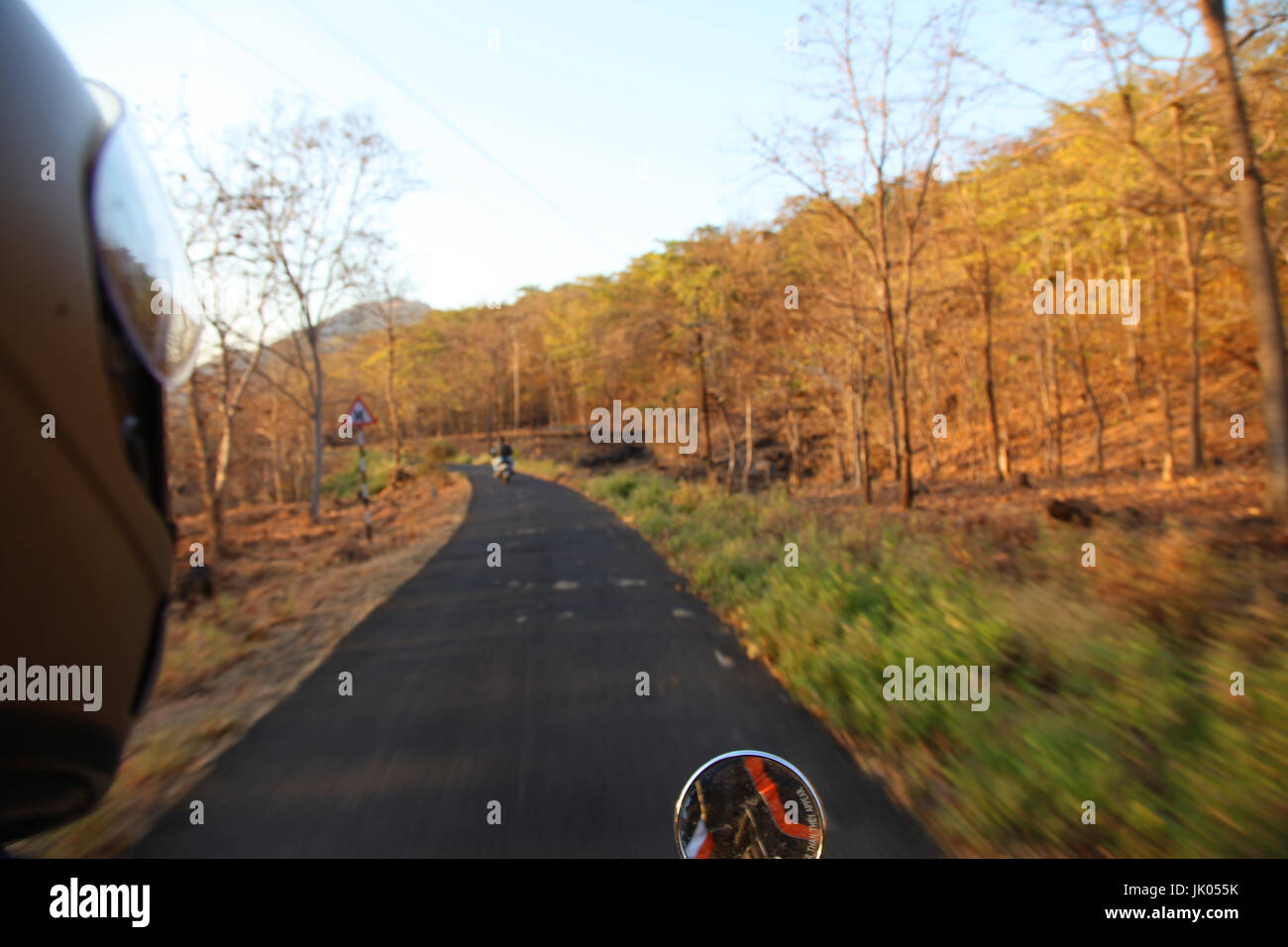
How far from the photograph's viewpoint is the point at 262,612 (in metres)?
7.90

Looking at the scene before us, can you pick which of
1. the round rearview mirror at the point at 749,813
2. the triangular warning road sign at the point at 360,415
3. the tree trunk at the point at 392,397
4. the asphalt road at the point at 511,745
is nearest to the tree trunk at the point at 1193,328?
the asphalt road at the point at 511,745

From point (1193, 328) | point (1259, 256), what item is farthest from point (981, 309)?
point (1259, 256)

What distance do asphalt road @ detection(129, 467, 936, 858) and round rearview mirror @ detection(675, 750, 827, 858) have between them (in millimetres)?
1160

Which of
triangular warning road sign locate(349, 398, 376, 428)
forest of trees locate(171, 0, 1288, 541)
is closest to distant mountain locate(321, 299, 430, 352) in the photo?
forest of trees locate(171, 0, 1288, 541)

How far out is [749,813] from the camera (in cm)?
191

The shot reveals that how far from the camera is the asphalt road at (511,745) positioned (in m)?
3.02

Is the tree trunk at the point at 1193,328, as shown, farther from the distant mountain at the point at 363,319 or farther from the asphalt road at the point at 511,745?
the distant mountain at the point at 363,319


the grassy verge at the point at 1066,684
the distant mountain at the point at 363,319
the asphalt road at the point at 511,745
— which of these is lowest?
the asphalt road at the point at 511,745

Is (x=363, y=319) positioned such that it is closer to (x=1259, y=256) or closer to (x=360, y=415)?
(x=360, y=415)

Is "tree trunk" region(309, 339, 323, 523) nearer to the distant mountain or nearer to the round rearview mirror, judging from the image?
the distant mountain

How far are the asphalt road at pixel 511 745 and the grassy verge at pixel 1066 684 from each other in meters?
0.32
